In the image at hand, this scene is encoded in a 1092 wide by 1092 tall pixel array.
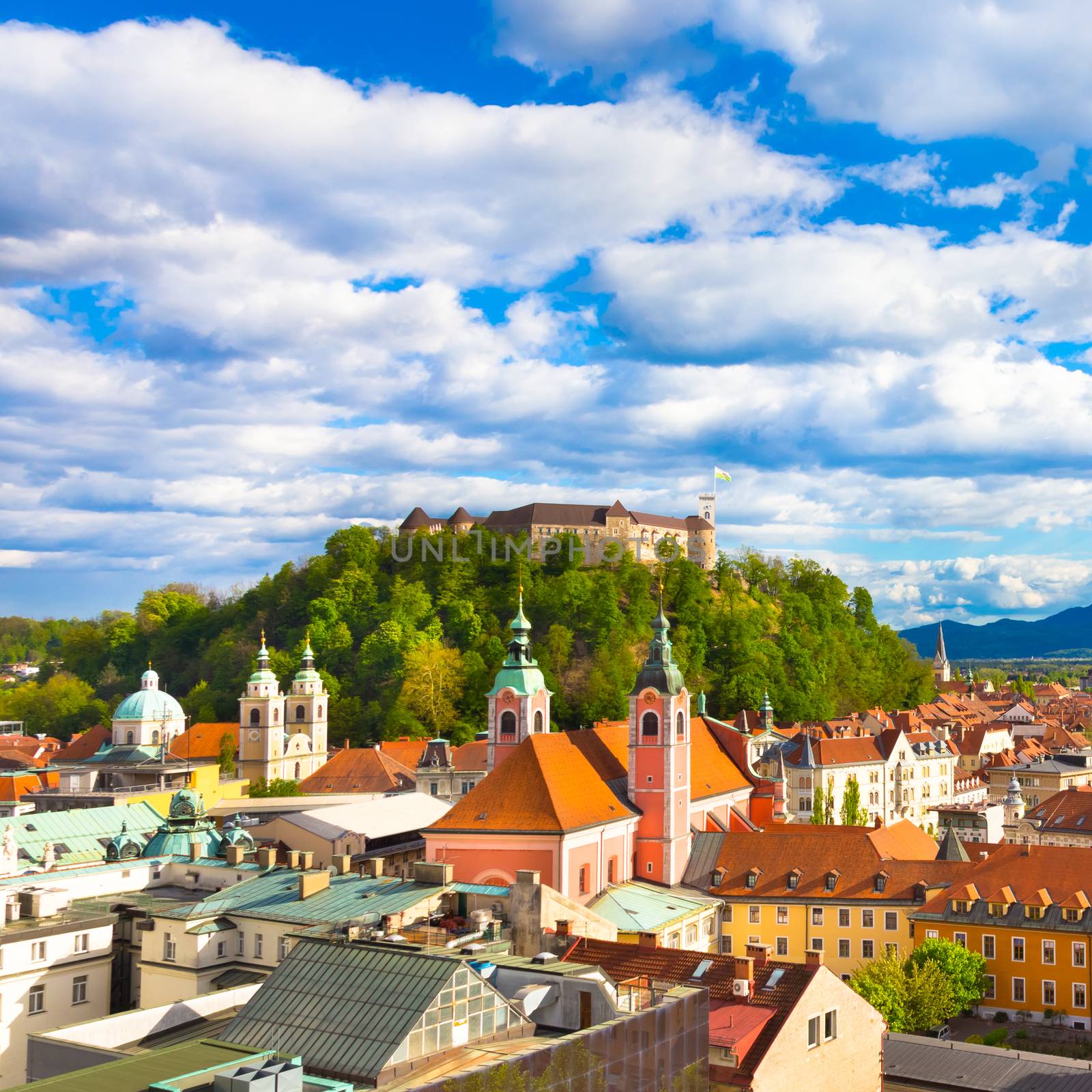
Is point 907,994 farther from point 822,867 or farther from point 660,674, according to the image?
point 660,674

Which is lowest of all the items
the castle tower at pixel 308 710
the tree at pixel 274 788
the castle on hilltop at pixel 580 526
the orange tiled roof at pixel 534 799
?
the tree at pixel 274 788

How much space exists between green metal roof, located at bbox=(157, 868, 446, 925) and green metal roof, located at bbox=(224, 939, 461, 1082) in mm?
9515

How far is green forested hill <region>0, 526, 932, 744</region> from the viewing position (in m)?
115

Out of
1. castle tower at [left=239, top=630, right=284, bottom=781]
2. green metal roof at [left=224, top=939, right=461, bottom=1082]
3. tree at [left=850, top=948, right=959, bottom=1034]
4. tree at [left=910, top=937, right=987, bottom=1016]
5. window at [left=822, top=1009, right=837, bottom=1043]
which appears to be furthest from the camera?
castle tower at [left=239, top=630, right=284, bottom=781]

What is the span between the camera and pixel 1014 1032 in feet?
158

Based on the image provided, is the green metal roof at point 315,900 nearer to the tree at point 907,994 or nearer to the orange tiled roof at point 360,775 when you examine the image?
the tree at point 907,994

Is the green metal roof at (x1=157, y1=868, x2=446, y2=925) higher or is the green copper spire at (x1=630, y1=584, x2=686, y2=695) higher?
the green copper spire at (x1=630, y1=584, x2=686, y2=695)

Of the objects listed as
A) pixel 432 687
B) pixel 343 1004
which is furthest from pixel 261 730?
pixel 343 1004

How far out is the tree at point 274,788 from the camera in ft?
290

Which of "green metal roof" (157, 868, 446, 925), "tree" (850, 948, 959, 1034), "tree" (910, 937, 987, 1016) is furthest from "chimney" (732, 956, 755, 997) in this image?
"tree" (910, 937, 987, 1016)

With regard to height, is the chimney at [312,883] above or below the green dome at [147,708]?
below

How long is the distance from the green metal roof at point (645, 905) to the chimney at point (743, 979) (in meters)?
16.0

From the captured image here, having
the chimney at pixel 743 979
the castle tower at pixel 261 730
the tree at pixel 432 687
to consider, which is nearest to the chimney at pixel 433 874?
the chimney at pixel 743 979

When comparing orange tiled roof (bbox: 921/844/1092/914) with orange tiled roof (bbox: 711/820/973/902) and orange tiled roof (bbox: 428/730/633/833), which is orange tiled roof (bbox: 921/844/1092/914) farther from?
orange tiled roof (bbox: 428/730/633/833)
